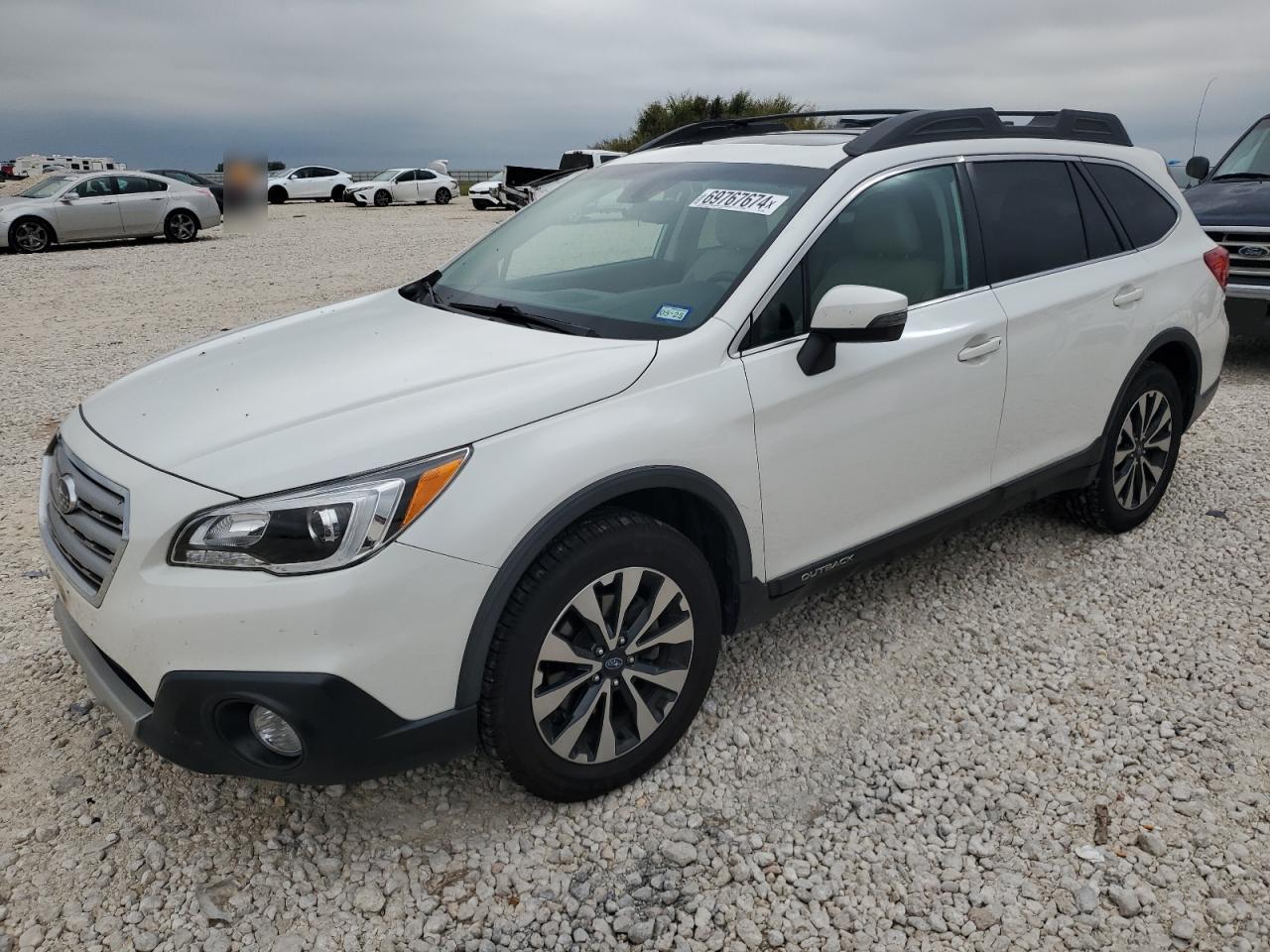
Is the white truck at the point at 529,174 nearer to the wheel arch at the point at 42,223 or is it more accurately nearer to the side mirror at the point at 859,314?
the wheel arch at the point at 42,223

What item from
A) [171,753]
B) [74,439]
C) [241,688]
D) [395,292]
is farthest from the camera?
[395,292]

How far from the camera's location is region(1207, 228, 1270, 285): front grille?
275 inches

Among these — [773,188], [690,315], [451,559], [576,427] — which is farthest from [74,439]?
[773,188]

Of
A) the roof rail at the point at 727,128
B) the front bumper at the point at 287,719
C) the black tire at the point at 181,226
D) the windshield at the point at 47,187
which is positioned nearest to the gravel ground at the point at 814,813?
the front bumper at the point at 287,719

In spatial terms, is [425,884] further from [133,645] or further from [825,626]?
[825,626]

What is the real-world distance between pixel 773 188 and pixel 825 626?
1619 millimetres

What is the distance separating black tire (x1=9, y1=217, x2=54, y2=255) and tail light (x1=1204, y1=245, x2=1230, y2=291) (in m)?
17.4

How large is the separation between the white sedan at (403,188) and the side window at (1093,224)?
2993cm

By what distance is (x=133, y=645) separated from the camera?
7.42ft

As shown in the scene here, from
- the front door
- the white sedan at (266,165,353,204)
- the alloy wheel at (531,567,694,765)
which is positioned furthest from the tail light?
the white sedan at (266,165,353,204)

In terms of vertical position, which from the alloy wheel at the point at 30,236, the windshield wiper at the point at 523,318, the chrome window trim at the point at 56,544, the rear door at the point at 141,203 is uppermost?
the windshield wiper at the point at 523,318

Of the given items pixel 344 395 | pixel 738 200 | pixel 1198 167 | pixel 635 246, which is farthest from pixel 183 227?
pixel 344 395

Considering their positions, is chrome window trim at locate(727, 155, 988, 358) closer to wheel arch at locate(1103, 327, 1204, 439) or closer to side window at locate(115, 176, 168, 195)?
wheel arch at locate(1103, 327, 1204, 439)

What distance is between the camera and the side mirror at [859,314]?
8.84 ft
